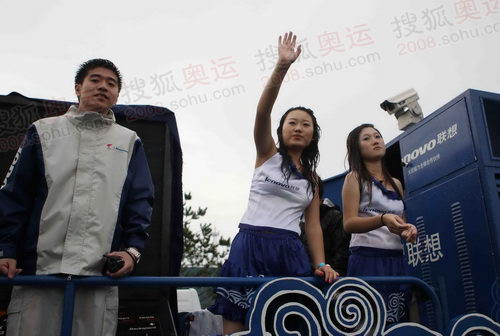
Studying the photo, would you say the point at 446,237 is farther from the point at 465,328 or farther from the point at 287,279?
the point at 287,279

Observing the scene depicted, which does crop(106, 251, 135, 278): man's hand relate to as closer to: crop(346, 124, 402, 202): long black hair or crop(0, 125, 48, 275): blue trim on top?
crop(0, 125, 48, 275): blue trim on top

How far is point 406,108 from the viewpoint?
12.4ft

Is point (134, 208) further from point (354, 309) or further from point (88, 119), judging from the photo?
point (354, 309)

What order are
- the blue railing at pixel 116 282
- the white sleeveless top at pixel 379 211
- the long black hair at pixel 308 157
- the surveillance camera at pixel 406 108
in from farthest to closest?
the surveillance camera at pixel 406 108 < the white sleeveless top at pixel 379 211 < the long black hair at pixel 308 157 < the blue railing at pixel 116 282

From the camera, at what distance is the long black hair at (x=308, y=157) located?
7.77 feet

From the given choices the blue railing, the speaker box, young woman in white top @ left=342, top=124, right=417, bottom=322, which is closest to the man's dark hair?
the blue railing

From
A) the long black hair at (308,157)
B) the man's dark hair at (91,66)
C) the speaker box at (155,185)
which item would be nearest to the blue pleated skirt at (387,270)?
the long black hair at (308,157)

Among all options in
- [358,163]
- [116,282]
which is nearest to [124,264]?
[116,282]

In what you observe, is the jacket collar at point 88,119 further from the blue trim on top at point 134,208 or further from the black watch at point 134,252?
the black watch at point 134,252

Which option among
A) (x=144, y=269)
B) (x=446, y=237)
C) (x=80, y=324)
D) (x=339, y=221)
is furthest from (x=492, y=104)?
(x=80, y=324)

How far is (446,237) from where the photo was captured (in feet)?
10.5

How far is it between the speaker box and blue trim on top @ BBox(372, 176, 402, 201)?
1.52m

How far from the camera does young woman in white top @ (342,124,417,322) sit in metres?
2.43

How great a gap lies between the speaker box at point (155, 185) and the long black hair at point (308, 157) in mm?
1231
